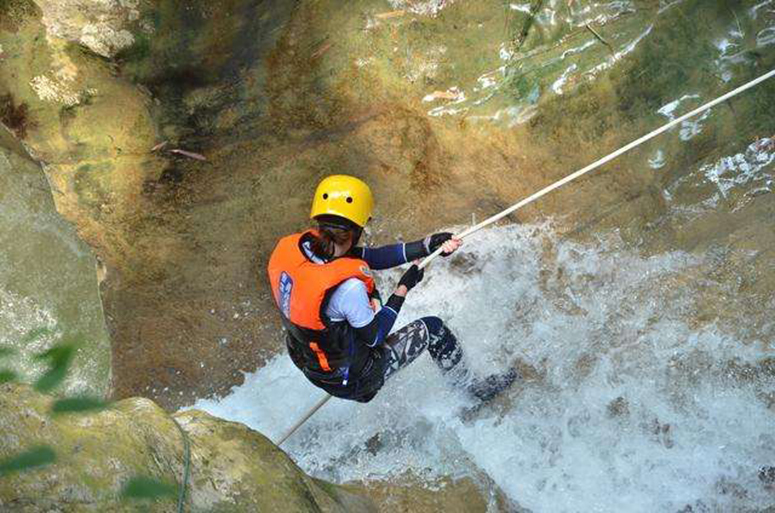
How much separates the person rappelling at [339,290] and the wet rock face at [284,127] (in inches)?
46.0

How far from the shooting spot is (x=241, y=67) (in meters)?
4.71

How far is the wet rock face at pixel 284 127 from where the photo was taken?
451cm

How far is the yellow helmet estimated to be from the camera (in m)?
3.42

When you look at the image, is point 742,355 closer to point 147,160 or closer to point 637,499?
point 637,499

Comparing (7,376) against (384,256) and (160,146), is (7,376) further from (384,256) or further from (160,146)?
(160,146)

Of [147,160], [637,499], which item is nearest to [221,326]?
[147,160]

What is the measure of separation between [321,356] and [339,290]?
0.45 meters

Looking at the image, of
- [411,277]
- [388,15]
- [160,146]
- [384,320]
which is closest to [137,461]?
[384,320]

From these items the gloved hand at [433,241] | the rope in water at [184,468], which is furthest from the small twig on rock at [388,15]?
the rope in water at [184,468]

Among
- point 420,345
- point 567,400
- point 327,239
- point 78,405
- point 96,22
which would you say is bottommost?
point 567,400

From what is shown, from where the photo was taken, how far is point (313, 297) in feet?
10.7

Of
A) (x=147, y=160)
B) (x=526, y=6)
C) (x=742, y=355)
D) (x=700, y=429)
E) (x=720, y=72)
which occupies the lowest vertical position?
(x=700, y=429)

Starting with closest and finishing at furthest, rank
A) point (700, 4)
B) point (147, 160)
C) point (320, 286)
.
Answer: point (320, 286), point (700, 4), point (147, 160)

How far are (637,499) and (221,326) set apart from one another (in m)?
2.72
